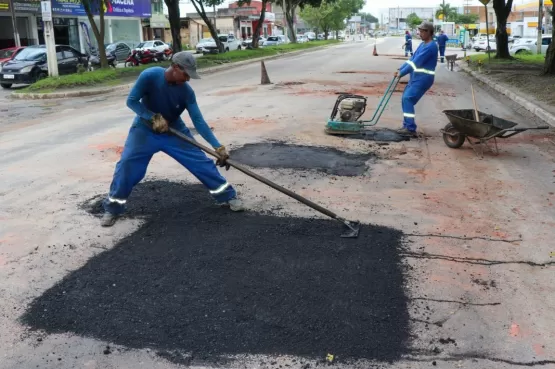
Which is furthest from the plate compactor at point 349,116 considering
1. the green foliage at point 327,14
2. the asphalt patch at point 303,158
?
the green foliage at point 327,14

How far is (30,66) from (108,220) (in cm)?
1684

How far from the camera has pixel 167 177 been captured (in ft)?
22.3

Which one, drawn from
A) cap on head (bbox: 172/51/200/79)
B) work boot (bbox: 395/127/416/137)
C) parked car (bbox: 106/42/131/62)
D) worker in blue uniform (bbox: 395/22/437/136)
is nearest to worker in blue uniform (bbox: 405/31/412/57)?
parked car (bbox: 106/42/131/62)

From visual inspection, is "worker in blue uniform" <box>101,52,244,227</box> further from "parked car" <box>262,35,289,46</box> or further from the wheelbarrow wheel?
"parked car" <box>262,35,289,46</box>

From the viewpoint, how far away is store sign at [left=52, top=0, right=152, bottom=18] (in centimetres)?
3584

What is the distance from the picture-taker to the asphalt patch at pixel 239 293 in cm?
334

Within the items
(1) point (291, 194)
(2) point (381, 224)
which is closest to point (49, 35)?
(1) point (291, 194)

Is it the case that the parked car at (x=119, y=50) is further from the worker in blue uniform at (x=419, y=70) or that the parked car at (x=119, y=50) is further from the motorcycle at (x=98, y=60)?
the worker in blue uniform at (x=419, y=70)

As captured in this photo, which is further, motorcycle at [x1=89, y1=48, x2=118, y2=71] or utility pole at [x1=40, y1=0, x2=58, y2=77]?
motorcycle at [x1=89, y1=48, x2=118, y2=71]

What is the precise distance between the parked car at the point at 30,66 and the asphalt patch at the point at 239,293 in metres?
16.9

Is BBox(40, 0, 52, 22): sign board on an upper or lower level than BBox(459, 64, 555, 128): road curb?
upper

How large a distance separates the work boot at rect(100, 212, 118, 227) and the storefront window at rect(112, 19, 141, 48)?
134 ft

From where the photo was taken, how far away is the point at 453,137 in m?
8.32

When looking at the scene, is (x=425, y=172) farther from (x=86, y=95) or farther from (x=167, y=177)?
(x=86, y=95)
